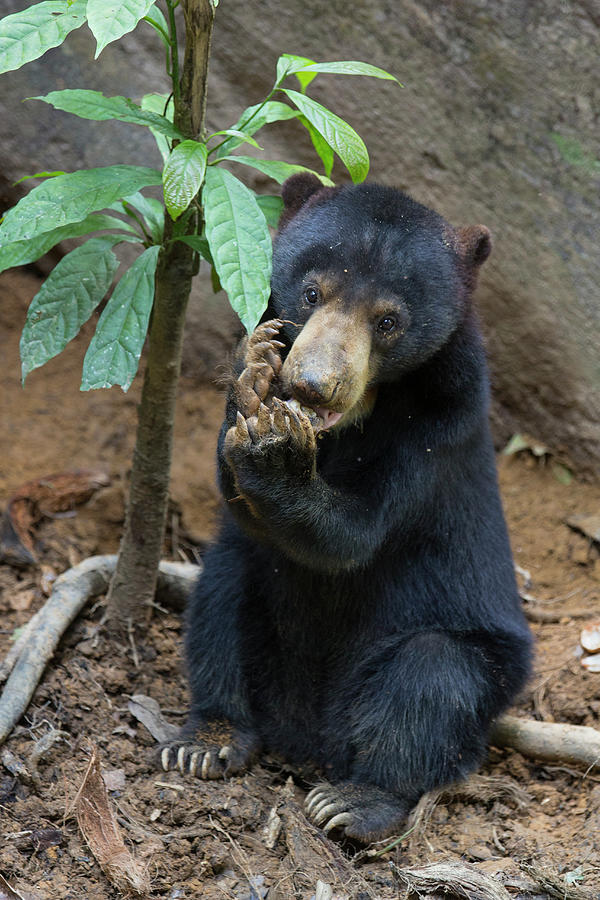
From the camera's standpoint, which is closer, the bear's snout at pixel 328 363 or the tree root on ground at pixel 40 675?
the bear's snout at pixel 328 363

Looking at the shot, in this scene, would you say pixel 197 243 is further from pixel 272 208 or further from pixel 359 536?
pixel 359 536

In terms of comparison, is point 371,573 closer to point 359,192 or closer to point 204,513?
point 359,192

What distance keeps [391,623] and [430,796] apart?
77 cm

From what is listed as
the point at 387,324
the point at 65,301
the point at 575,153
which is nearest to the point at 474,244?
the point at 387,324

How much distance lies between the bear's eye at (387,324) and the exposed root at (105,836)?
6.45 feet

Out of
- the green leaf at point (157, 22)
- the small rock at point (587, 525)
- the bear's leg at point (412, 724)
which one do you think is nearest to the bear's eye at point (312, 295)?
the green leaf at point (157, 22)

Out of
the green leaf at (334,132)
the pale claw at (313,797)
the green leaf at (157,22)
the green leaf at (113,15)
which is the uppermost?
the green leaf at (113,15)

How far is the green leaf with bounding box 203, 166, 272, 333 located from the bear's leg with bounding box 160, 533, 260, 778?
188 cm

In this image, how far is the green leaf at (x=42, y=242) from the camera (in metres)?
3.61

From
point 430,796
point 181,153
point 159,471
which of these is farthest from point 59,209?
point 430,796

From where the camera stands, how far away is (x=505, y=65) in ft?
19.7

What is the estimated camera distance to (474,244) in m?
4.29

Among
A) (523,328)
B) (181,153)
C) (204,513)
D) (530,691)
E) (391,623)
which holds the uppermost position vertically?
(181,153)

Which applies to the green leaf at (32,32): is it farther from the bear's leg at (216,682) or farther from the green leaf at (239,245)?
the bear's leg at (216,682)
